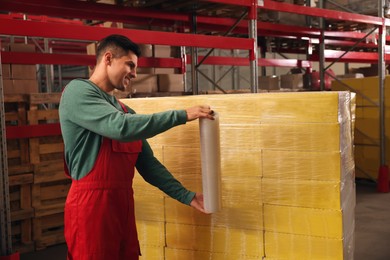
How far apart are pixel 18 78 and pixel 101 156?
167 inches

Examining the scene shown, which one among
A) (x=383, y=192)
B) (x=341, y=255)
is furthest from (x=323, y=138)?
(x=383, y=192)

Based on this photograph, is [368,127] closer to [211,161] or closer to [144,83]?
[144,83]

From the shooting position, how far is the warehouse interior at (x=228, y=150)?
2.93 metres

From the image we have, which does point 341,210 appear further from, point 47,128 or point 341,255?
point 47,128

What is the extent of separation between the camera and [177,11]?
7.21 meters

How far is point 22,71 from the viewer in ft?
21.1

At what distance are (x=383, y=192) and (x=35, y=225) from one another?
6.29m

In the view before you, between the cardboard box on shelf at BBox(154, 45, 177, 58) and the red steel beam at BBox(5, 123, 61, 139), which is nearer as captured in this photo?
the red steel beam at BBox(5, 123, 61, 139)

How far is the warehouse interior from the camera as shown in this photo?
2.93 metres

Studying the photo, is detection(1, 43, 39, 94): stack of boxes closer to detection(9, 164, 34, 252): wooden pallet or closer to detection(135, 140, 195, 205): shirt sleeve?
detection(9, 164, 34, 252): wooden pallet

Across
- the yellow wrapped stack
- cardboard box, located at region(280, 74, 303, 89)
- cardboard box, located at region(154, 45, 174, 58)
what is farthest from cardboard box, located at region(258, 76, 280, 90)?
the yellow wrapped stack

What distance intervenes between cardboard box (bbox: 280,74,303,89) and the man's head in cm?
806

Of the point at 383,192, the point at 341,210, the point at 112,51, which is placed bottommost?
the point at 383,192

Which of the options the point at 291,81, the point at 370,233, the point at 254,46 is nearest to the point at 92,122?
the point at 254,46
